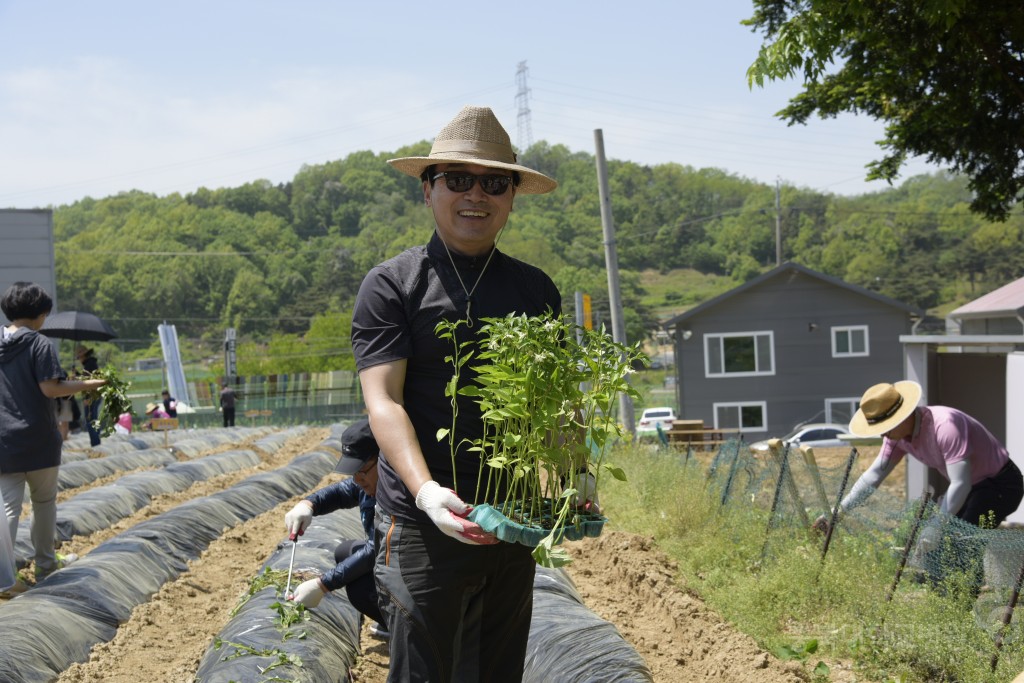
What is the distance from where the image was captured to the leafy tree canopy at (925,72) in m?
6.18

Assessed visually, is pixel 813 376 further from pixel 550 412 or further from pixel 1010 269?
pixel 1010 269

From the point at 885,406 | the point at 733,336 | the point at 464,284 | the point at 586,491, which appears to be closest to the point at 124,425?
the point at 885,406

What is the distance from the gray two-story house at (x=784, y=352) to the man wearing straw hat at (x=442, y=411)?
98.3 ft

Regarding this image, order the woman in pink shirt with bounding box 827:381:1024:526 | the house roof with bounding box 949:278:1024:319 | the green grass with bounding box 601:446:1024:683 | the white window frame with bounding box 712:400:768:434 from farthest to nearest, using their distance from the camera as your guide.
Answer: the white window frame with bounding box 712:400:768:434
the house roof with bounding box 949:278:1024:319
the woman in pink shirt with bounding box 827:381:1024:526
the green grass with bounding box 601:446:1024:683

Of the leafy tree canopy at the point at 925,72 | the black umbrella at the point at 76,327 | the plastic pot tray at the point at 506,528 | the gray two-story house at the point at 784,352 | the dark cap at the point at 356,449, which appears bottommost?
the gray two-story house at the point at 784,352

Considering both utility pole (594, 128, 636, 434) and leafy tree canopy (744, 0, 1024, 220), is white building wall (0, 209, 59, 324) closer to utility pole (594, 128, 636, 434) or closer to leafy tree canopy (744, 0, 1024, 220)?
utility pole (594, 128, 636, 434)

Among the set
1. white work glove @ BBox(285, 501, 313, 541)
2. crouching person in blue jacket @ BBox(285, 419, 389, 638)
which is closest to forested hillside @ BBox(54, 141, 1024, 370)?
crouching person in blue jacket @ BBox(285, 419, 389, 638)

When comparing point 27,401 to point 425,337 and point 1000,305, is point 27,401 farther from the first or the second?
point 1000,305

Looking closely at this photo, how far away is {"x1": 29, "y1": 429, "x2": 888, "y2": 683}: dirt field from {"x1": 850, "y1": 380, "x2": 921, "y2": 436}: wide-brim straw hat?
151 cm

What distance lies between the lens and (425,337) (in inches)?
107

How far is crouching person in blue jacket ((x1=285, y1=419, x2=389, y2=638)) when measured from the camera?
458cm

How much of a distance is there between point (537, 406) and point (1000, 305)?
13.5 meters

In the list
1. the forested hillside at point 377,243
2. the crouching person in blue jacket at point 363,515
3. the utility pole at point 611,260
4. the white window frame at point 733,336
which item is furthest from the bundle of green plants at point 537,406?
the forested hillside at point 377,243

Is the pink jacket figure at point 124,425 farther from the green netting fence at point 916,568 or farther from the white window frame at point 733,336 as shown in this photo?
the white window frame at point 733,336
